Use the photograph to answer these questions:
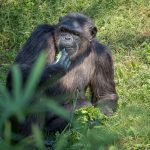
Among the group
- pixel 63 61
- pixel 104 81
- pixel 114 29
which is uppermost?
pixel 63 61

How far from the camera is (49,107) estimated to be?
927 millimetres

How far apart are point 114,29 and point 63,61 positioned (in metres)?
3.14

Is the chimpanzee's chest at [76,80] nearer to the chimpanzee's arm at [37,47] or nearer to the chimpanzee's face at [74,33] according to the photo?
the chimpanzee's face at [74,33]

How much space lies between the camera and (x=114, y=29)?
7293 millimetres

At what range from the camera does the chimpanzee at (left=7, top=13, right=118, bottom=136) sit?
483cm

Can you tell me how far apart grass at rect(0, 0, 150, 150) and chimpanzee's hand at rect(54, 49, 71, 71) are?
1159 mm

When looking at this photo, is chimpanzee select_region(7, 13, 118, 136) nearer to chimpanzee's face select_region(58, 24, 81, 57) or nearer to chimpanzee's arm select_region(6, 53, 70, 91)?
chimpanzee's face select_region(58, 24, 81, 57)

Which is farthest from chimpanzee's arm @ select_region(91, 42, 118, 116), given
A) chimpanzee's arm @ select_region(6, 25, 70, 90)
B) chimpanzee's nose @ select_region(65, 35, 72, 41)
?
chimpanzee's arm @ select_region(6, 25, 70, 90)

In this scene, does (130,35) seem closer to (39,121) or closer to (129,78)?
(129,78)

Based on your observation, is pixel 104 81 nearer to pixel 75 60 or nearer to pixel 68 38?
pixel 75 60

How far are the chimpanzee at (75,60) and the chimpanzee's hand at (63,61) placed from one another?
0.03 metres

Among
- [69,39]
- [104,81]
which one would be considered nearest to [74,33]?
[69,39]

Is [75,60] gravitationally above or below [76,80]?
above

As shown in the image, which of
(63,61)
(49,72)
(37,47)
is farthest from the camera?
(37,47)
